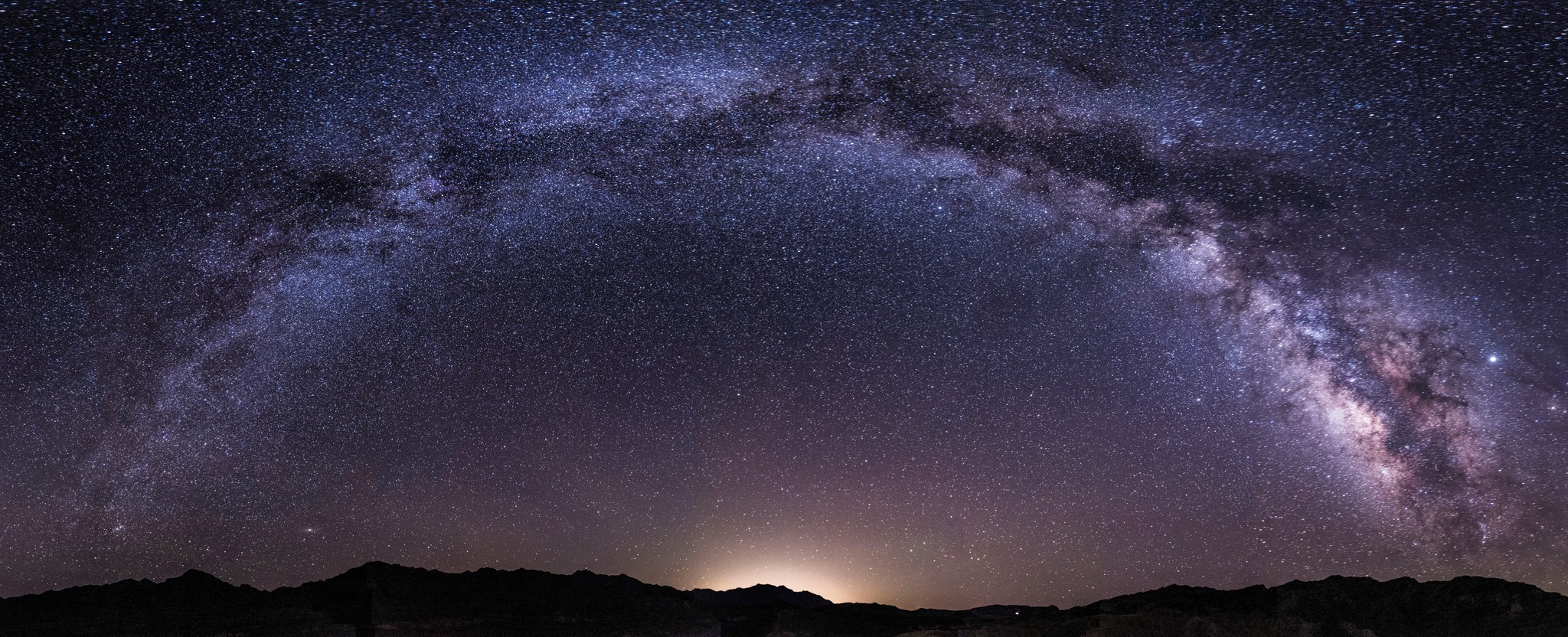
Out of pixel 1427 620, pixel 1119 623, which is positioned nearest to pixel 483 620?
pixel 1119 623

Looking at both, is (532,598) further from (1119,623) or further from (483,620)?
(1119,623)

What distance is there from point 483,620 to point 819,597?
17.7m

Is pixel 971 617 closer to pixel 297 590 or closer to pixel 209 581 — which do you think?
pixel 297 590

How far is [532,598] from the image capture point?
28.7 meters

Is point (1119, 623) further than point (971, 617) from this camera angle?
No

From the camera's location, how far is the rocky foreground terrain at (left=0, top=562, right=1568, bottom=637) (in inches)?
882

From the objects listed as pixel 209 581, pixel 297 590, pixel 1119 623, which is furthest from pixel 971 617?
pixel 209 581

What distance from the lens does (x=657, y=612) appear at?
92.2 feet

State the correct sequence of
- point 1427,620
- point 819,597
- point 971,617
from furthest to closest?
point 819,597, point 971,617, point 1427,620

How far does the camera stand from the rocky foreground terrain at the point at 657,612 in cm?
2241

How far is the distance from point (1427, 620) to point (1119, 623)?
243 inches

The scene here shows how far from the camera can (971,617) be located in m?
25.8

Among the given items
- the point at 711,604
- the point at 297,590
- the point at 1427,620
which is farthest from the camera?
the point at 711,604

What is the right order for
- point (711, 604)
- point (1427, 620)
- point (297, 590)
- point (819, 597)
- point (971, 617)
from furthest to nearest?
point (819, 597) → point (711, 604) → point (297, 590) → point (971, 617) → point (1427, 620)
